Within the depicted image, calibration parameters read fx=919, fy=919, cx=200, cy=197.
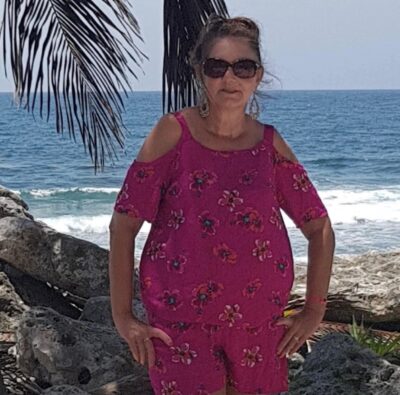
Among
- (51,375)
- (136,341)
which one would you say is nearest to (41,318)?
(51,375)

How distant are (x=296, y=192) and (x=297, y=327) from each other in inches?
13.8

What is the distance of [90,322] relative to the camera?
4367 millimetres

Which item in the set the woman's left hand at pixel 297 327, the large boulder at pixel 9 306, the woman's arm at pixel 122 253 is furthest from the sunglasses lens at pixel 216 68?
the large boulder at pixel 9 306

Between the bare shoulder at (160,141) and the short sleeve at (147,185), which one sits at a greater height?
the bare shoulder at (160,141)

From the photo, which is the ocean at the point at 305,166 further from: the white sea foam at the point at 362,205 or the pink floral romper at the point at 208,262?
the pink floral romper at the point at 208,262

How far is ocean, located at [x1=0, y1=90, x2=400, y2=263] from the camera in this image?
631 inches

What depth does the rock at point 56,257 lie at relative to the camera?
4.96 meters

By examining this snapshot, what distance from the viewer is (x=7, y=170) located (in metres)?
26.0

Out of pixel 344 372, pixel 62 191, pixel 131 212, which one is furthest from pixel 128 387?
pixel 62 191

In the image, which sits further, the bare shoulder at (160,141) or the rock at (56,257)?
the rock at (56,257)

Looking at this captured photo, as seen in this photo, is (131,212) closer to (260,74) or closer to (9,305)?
(260,74)

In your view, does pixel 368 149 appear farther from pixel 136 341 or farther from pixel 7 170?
pixel 136 341

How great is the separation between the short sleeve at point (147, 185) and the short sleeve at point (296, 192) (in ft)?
0.96

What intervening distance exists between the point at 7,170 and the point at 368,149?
1480 cm
